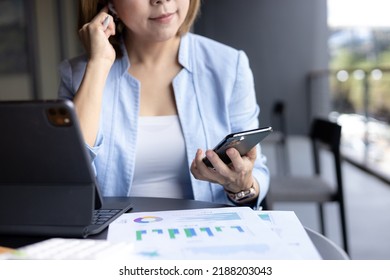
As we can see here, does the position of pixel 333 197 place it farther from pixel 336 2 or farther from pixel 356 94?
pixel 336 2

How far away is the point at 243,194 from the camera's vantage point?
97 centimetres

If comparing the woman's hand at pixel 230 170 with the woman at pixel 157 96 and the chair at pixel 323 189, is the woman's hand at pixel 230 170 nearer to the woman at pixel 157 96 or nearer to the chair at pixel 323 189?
the woman at pixel 157 96

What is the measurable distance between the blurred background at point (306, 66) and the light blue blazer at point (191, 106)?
43 centimetres

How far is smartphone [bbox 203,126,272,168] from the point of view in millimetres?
775

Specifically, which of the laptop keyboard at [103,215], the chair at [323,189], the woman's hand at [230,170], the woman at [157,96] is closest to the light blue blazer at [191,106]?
the woman at [157,96]

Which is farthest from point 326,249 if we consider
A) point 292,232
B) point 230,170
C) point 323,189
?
point 323,189

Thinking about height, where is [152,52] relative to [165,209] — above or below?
above

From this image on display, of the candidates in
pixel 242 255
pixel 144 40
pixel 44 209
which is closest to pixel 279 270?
pixel 242 255

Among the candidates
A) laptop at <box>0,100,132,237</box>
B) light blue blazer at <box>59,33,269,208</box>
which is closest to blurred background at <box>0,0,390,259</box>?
light blue blazer at <box>59,33,269,208</box>

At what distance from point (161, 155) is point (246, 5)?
5.67 meters

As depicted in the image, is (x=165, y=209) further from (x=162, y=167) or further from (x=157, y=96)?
(x=157, y=96)

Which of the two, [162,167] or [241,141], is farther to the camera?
[162,167]

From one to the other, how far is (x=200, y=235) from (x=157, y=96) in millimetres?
580

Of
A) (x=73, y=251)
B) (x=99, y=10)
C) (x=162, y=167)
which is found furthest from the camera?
(x=99, y=10)
